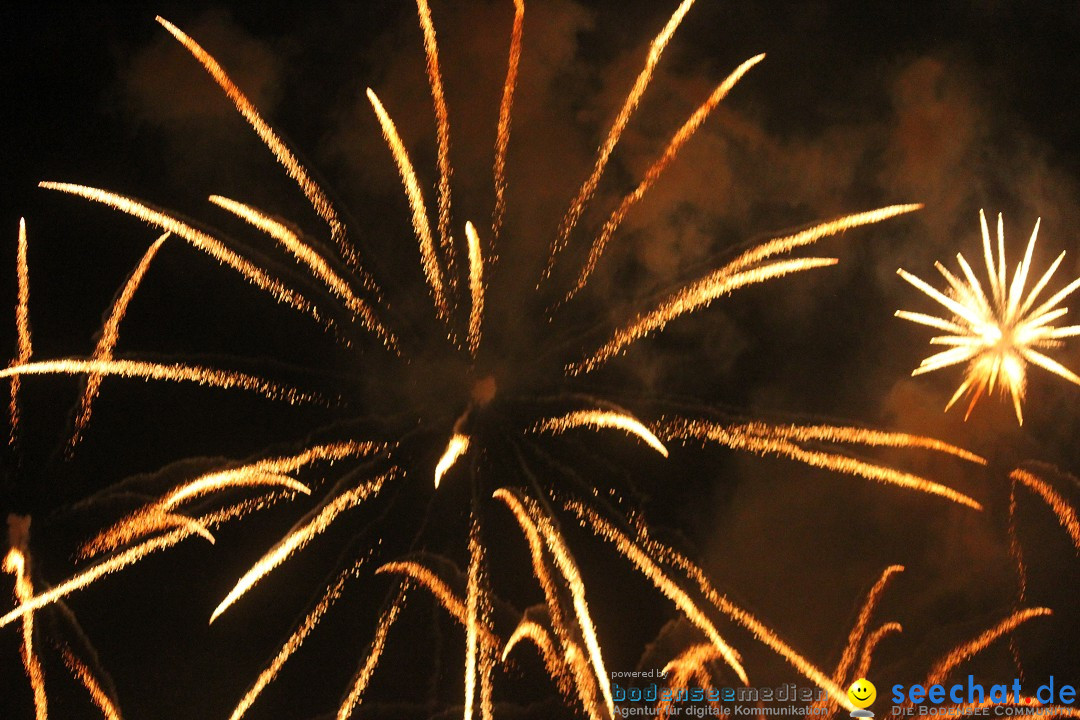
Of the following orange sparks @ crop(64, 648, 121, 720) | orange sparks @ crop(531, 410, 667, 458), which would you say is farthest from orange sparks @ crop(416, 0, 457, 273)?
orange sparks @ crop(64, 648, 121, 720)

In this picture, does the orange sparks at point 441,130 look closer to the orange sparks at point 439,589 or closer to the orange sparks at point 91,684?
the orange sparks at point 439,589

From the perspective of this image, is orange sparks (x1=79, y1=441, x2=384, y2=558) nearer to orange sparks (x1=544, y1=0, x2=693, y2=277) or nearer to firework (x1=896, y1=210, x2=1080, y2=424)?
orange sparks (x1=544, y1=0, x2=693, y2=277)

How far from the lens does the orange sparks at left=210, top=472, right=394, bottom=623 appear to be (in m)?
5.91

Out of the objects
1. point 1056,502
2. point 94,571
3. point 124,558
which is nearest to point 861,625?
point 1056,502

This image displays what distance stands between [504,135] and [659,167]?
1111 mm

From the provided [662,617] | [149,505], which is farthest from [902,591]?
[149,505]

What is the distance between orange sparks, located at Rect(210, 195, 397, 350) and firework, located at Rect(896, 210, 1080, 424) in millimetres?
3911

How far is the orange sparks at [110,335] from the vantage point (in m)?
6.05

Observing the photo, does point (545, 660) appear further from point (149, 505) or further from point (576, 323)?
point (149, 505)

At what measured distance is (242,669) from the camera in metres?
6.02

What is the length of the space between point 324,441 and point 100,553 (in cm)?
157

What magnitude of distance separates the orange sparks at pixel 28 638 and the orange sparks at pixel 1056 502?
7.11 meters

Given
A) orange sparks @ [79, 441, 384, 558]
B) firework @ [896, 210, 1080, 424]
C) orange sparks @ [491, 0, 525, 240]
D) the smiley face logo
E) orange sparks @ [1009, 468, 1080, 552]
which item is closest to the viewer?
orange sparks @ [79, 441, 384, 558]

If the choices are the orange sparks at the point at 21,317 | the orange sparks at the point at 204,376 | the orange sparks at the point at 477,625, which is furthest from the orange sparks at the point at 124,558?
the orange sparks at the point at 477,625
